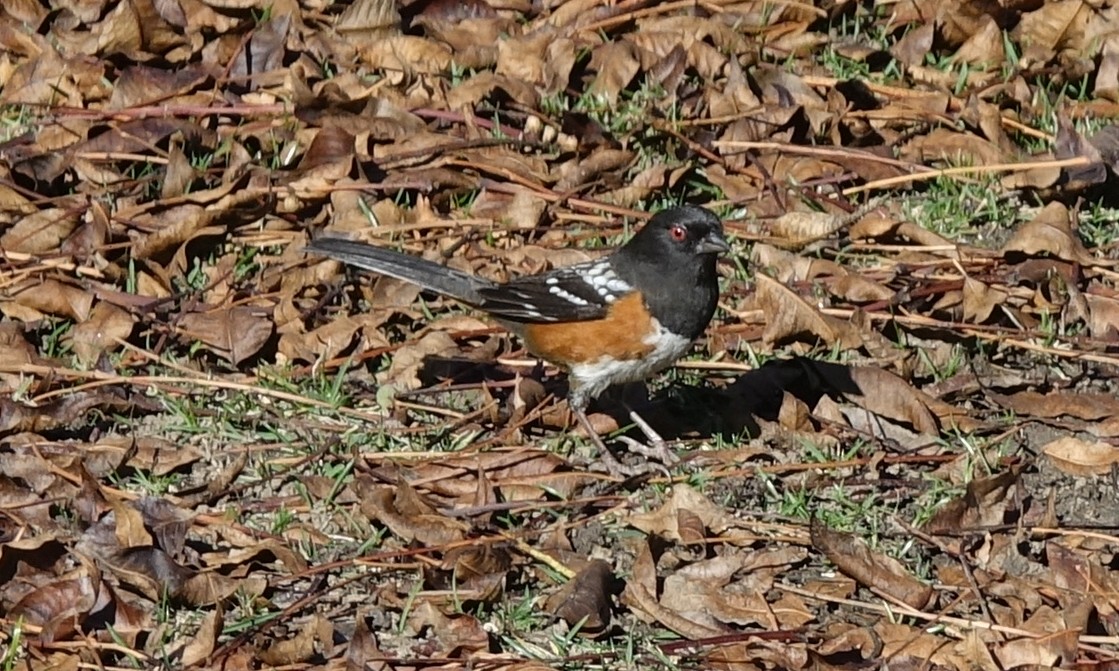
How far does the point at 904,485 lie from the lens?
4.33 metres

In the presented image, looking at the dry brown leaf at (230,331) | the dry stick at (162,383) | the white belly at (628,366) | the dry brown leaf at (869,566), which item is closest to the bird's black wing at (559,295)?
the white belly at (628,366)

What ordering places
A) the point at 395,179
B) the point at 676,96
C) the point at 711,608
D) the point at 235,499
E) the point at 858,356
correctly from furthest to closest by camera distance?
1. the point at 676,96
2. the point at 395,179
3. the point at 858,356
4. the point at 235,499
5. the point at 711,608

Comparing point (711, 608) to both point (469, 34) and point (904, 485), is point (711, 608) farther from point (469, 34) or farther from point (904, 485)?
point (469, 34)

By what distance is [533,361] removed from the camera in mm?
5070

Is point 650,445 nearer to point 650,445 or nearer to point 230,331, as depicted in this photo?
point 650,445

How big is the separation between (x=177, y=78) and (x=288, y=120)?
0.49m

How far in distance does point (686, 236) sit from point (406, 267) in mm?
801

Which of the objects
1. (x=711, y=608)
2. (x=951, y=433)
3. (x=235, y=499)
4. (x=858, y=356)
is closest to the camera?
(x=711, y=608)

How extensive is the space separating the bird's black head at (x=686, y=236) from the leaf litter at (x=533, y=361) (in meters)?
0.39

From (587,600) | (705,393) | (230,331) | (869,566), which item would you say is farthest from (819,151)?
(587,600)

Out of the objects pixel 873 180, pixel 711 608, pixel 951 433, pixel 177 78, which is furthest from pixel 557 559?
pixel 177 78

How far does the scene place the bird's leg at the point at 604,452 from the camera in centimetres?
444

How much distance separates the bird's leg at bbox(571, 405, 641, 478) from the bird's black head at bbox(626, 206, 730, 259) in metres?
0.47

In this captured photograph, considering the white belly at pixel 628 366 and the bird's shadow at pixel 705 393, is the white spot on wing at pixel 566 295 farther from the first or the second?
the bird's shadow at pixel 705 393
